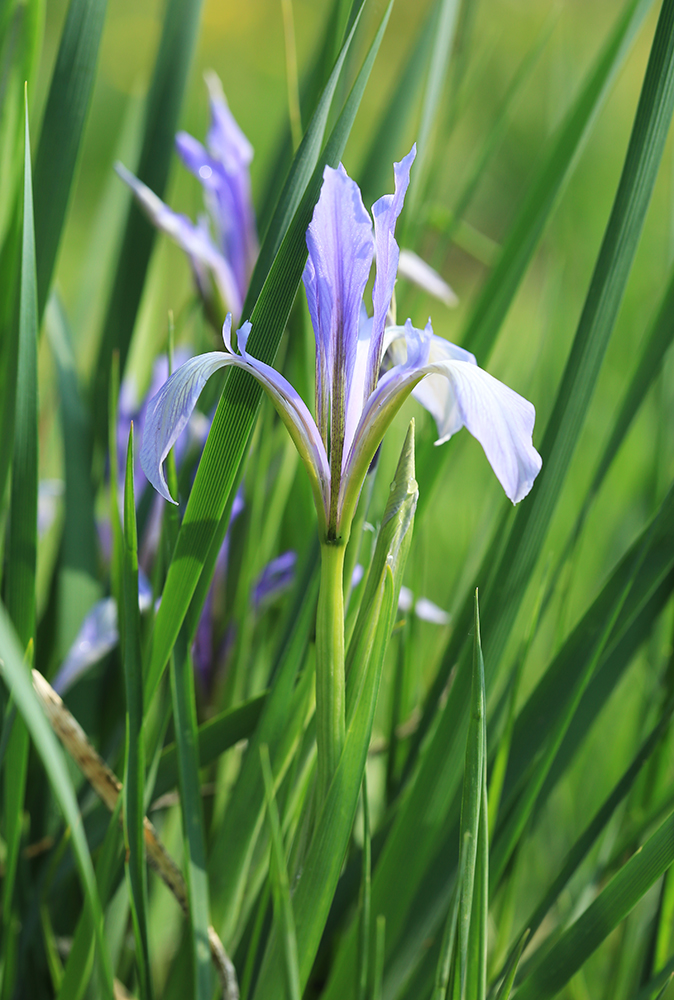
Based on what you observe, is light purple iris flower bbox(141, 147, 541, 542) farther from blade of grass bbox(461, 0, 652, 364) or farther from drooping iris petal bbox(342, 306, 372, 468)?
blade of grass bbox(461, 0, 652, 364)

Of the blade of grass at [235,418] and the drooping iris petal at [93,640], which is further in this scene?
the drooping iris petal at [93,640]

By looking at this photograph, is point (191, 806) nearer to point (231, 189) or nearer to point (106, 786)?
point (106, 786)

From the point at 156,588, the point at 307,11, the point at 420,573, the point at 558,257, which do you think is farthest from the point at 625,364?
the point at 307,11

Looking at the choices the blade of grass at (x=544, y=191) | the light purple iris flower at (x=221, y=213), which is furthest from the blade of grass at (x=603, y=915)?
the light purple iris flower at (x=221, y=213)

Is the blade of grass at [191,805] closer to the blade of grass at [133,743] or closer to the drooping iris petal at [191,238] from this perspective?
the blade of grass at [133,743]

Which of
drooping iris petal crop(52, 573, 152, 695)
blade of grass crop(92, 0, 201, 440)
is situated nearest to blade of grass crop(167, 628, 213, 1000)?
drooping iris petal crop(52, 573, 152, 695)

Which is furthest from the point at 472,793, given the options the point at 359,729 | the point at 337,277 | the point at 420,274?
the point at 420,274
